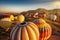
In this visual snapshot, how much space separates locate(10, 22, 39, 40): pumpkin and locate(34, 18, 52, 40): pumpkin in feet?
0.18

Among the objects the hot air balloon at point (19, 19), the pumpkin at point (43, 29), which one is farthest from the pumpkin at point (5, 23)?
the pumpkin at point (43, 29)

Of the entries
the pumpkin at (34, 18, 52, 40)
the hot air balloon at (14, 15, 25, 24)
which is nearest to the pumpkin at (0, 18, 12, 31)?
the hot air balloon at (14, 15, 25, 24)

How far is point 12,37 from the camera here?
155cm

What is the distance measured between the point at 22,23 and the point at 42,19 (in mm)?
193

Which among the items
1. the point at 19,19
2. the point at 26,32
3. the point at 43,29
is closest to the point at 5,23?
the point at 19,19

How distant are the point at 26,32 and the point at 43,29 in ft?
0.53

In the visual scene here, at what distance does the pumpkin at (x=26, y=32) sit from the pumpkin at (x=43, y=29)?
5 cm

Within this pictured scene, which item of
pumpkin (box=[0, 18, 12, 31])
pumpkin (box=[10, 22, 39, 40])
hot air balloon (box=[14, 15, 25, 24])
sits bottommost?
pumpkin (box=[10, 22, 39, 40])

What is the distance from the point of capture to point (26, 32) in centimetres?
151

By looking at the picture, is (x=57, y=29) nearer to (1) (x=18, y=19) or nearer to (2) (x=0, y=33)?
(1) (x=18, y=19)

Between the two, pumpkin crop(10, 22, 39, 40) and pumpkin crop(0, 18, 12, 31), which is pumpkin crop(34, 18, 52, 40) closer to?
pumpkin crop(10, 22, 39, 40)

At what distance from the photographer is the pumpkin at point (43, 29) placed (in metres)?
1.57

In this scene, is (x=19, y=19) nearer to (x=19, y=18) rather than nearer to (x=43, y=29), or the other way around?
(x=19, y=18)

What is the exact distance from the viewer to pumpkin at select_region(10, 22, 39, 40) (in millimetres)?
1508
